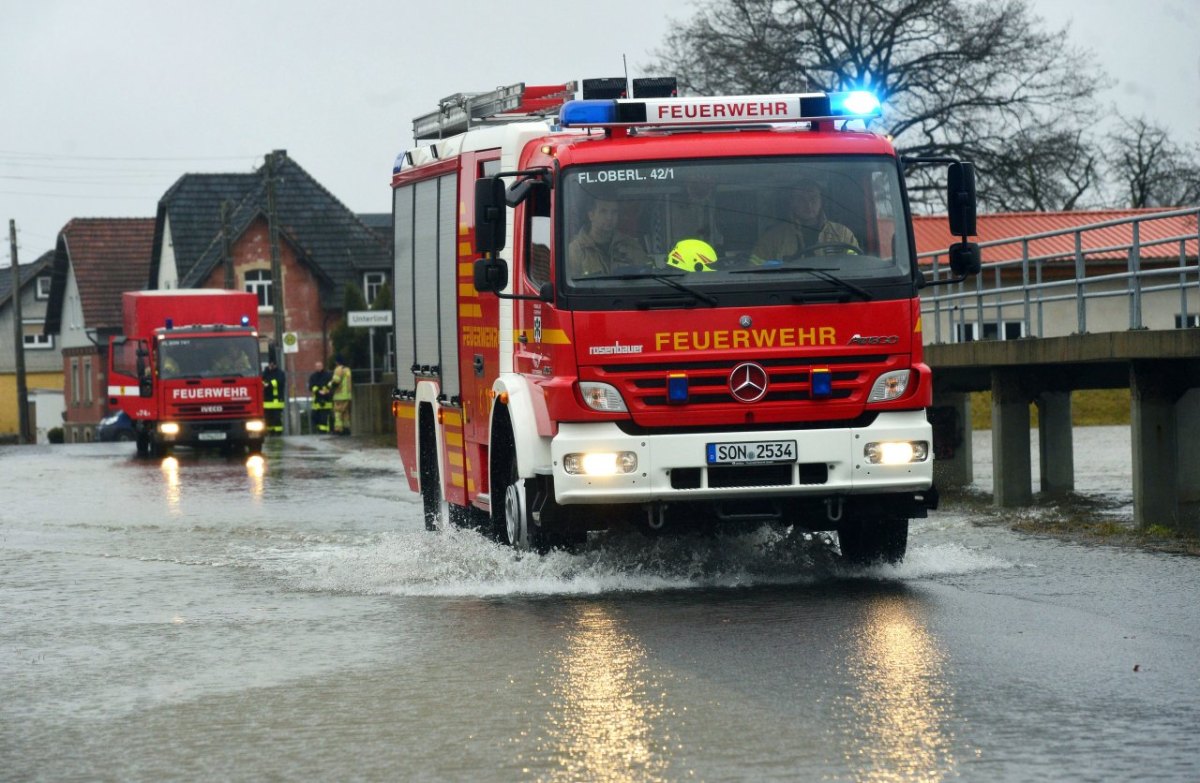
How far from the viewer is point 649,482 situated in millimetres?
11188

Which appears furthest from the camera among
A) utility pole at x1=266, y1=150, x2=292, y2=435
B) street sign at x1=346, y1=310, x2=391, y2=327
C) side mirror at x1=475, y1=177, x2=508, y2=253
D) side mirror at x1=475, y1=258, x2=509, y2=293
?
utility pole at x1=266, y1=150, x2=292, y2=435

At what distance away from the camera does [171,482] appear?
26.8 meters

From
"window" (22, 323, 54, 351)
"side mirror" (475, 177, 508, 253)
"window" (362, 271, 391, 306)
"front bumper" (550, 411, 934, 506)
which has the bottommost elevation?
"front bumper" (550, 411, 934, 506)

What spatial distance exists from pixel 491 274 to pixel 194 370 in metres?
26.6

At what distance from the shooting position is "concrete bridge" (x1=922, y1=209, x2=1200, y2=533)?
15508 millimetres

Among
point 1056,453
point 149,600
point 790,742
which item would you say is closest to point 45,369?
point 1056,453

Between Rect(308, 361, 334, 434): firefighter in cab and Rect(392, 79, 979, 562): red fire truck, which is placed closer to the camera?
Rect(392, 79, 979, 562): red fire truck

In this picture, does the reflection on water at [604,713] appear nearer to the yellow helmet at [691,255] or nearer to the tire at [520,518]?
the tire at [520,518]

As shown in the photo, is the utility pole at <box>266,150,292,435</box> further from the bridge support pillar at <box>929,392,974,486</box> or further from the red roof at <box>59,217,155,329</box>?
the red roof at <box>59,217,155,329</box>

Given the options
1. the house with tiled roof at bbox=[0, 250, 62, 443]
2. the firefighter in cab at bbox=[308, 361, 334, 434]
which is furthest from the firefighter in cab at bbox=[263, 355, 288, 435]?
the house with tiled roof at bbox=[0, 250, 62, 443]

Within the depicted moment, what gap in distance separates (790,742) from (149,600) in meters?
6.21

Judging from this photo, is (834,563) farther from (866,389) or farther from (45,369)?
(45,369)

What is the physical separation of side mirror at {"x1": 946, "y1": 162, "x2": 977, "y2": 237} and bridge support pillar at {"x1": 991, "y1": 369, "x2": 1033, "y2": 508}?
25.7 ft

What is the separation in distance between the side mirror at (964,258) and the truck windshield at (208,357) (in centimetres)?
2669
